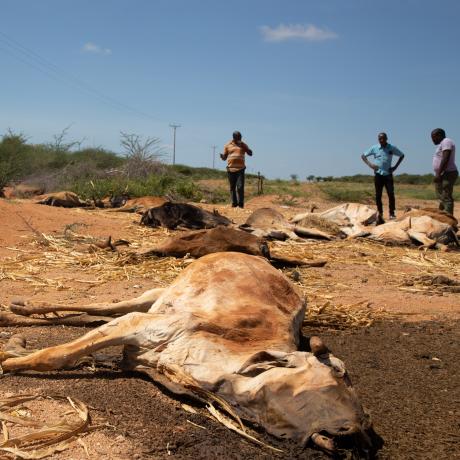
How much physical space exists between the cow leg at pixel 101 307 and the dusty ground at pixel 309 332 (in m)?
0.14

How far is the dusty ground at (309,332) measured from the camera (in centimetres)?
268

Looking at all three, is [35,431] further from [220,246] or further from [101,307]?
[220,246]

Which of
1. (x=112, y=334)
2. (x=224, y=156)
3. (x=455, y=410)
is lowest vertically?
(x=455, y=410)

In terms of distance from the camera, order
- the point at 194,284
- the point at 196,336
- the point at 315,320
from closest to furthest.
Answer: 1. the point at 196,336
2. the point at 194,284
3. the point at 315,320

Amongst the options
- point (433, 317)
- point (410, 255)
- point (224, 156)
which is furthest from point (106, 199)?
point (433, 317)

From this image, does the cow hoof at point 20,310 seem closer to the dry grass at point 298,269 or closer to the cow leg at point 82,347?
the cow leg at point 82,347

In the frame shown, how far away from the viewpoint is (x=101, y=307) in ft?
14.1

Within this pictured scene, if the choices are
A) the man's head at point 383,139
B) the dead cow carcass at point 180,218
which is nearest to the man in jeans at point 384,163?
the man's head at point 383,139

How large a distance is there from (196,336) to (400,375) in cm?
125

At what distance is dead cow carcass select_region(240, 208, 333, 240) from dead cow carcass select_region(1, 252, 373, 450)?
5195 mm

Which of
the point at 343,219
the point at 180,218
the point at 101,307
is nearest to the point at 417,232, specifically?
the point at 343,219

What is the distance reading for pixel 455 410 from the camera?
10.6 ft

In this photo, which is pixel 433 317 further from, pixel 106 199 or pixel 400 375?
pixel 106 199

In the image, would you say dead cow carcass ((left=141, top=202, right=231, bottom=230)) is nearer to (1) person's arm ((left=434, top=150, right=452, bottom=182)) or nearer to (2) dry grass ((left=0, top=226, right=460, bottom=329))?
Answer: (2) dry grass ((left=0, top=226, right=460, bottom=329))
